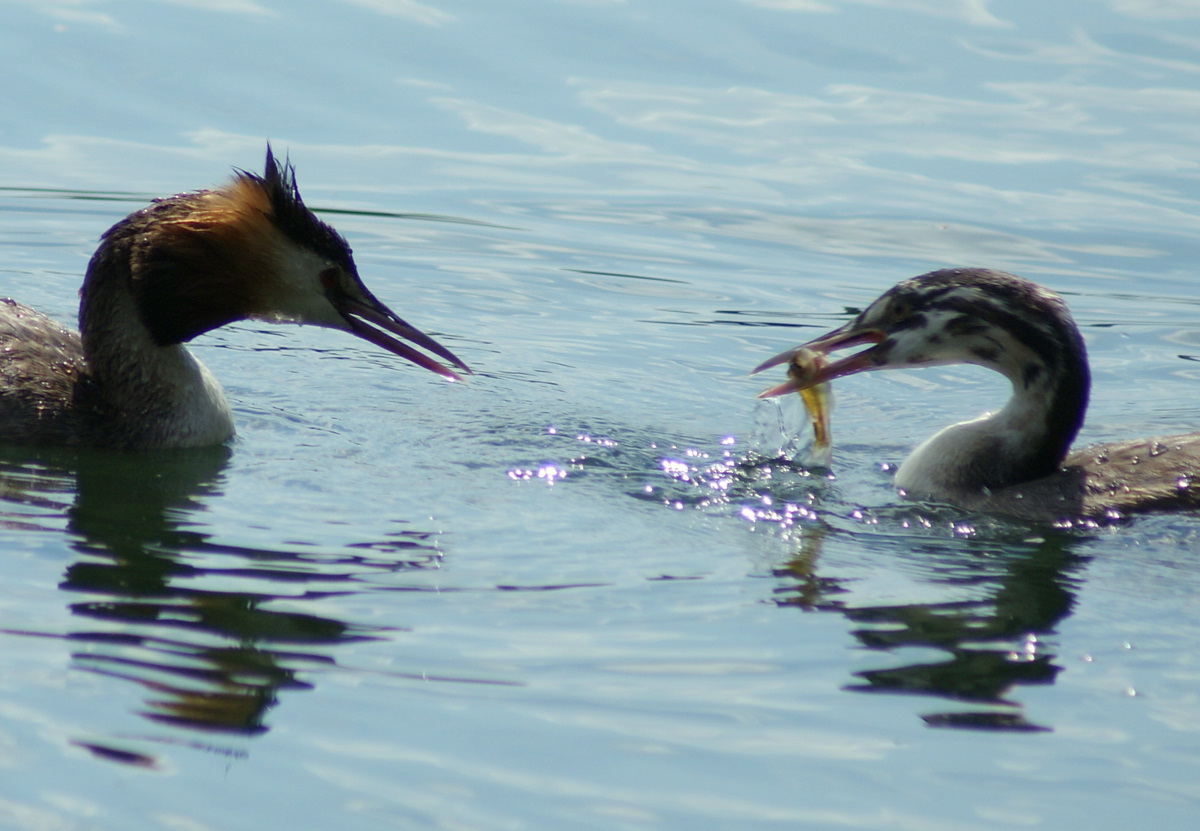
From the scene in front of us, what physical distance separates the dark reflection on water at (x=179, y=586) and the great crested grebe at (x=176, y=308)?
7.7 inches

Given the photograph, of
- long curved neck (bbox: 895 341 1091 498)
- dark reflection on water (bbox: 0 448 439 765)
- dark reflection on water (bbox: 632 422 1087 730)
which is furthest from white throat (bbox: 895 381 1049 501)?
dark reflection on water (bbox: 0 448 439 765)

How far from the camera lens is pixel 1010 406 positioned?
302 inches

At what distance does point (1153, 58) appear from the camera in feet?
52.8

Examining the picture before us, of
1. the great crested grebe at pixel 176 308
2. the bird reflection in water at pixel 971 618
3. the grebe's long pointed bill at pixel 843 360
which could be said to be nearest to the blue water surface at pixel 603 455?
the bird reflection in water at pixel 971 618

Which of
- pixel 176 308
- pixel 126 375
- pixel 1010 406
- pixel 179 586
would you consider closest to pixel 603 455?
pixel 1010 406

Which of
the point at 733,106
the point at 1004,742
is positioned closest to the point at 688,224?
the point at 733,106

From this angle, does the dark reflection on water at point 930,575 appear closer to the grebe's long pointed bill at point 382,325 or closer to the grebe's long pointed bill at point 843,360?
the grebe's long pointed bill at point 843,360

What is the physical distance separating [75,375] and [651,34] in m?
9.11

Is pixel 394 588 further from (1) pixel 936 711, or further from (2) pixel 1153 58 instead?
(2) pixel 1153 58

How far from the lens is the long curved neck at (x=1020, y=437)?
745 centimetres

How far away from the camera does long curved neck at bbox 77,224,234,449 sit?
24.9 ft

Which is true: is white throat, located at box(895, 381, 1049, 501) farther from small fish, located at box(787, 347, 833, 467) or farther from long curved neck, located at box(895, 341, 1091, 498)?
small fish, located at box(787, 347, 833, 467)

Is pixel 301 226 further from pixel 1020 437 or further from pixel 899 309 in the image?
pixel 1020 437

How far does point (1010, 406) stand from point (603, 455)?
1755 mm
